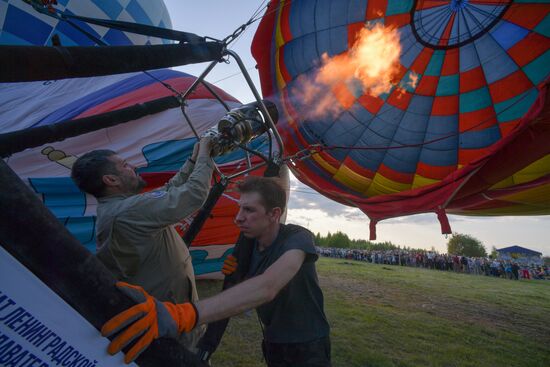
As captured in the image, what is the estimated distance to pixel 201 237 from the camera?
4562mm

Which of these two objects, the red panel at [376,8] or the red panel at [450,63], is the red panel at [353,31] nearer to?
the red panel at [376,8]

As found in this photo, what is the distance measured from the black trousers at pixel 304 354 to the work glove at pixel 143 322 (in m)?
0.81

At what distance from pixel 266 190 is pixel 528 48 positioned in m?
4.53

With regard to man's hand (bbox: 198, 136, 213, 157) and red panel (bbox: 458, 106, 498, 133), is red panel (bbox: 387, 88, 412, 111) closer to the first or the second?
red panel (bbox: 458, 106, 498, 133)

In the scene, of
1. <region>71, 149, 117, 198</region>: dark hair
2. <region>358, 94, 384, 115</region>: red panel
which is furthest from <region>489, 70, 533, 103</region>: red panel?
<region>71, 149, 117, 198</region>: dark hair

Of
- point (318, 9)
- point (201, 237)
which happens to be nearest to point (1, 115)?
point (201, 237)

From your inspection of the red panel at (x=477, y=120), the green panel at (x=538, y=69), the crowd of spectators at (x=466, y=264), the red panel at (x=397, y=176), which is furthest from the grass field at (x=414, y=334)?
the crowd of spectators at (x=466, y=264)

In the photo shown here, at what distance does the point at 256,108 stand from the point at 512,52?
4179mm

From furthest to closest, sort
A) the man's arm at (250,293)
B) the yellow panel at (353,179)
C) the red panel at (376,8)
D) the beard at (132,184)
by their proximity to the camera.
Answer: the yellow panel at (353,179)
the red panel at (376,8)
the beard at (132,184)
the man's arm at (250,293)

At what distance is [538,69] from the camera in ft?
13.4

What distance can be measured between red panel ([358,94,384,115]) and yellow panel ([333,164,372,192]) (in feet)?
3.25

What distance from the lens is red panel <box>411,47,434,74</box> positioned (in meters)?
4.63

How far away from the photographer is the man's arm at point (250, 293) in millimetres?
985

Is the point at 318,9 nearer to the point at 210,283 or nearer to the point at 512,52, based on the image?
the point at 512,52
